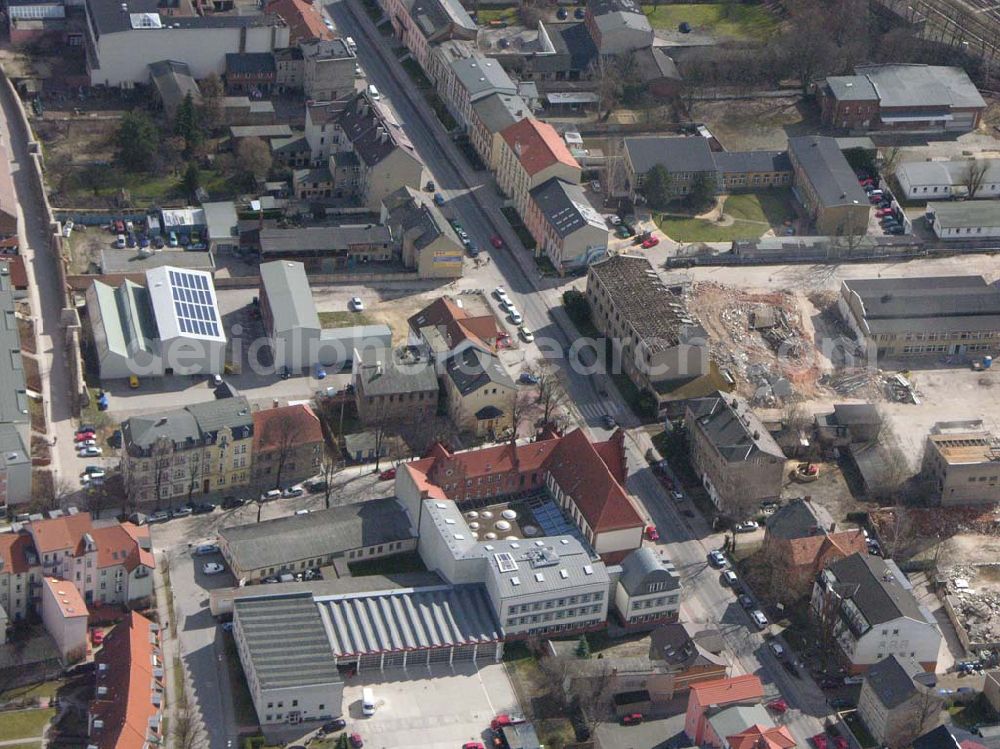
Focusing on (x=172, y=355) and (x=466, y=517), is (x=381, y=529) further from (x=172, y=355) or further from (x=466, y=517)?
(x=172, y=355)

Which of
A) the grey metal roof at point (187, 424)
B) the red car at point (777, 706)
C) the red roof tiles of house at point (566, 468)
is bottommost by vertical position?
the red car at point (777, 706)

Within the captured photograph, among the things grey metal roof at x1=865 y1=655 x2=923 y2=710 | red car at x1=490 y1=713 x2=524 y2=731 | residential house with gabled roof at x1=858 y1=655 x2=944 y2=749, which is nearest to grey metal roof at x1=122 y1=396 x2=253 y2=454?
red car at x1=490 y1=713 x2=524 y2=731

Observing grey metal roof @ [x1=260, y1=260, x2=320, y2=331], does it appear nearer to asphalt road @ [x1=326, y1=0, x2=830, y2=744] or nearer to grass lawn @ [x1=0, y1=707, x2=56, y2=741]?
asphalt road @ [x1=326, y1=0, x2=830, y2=744]

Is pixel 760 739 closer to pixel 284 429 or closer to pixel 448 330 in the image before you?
pixel 284 429

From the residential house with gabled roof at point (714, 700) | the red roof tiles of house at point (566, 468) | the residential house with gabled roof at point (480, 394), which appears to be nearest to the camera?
the residential house with gabled roof at point (714, 700)

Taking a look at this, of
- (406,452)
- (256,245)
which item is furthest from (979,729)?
(256,245)

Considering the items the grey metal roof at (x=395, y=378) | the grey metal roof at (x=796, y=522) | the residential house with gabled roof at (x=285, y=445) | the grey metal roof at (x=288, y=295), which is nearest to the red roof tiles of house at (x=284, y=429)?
the residential house with gabled roof at (x=285, y=445)

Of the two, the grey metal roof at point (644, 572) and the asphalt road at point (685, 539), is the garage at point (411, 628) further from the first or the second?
the asphalt road at point (685, 539)
